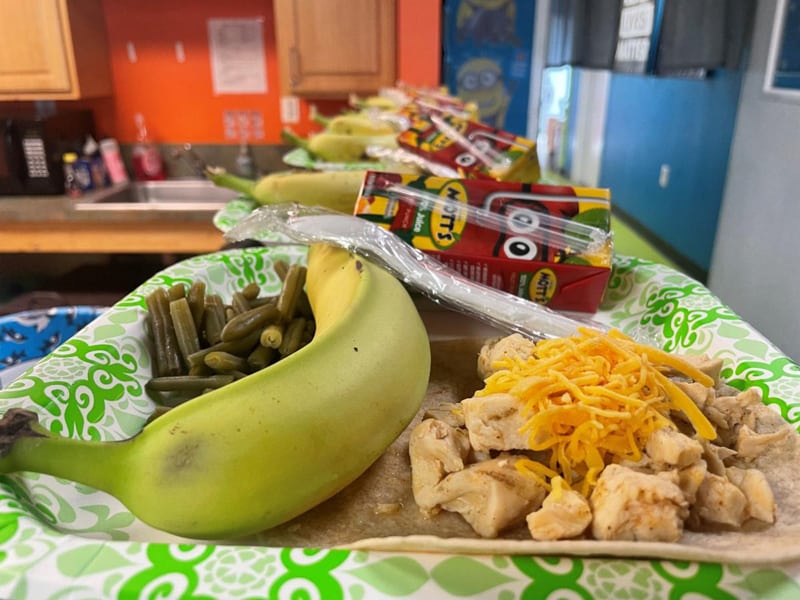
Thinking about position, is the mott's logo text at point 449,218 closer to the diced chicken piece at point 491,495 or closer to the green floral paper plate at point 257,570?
the diced chicken piece at point 491,495

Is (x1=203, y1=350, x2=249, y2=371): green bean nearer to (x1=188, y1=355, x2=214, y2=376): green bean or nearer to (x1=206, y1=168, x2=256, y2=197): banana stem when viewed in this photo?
(x1=188, y1=355, x2=214, y2=376): green bean

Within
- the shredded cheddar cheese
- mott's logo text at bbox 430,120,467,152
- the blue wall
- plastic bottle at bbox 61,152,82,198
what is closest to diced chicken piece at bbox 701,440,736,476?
the shredded cheddar cheese

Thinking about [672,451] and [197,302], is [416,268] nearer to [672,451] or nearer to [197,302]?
[197,302]

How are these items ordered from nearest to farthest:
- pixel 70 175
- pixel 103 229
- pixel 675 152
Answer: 1. pixel 103 229
2. pixel 70 175
3. pixel 675 152

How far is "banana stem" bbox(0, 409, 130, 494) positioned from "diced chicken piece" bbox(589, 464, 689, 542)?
1.24ft

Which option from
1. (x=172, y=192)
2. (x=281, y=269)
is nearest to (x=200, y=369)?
(x=281, y=269)

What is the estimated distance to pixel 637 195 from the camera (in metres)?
4.13

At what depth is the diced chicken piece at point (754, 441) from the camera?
1.90ft

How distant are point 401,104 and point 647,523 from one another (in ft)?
7.33

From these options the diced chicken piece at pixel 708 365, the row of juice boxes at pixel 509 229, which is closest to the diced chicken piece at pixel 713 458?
the diced chicken piece at pixel 708 365

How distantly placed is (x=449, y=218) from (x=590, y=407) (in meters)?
0.55

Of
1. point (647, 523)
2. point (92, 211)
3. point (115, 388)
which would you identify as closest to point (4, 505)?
point (115, 388)

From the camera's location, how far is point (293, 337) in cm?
87

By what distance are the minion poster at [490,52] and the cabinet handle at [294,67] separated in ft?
3.17
